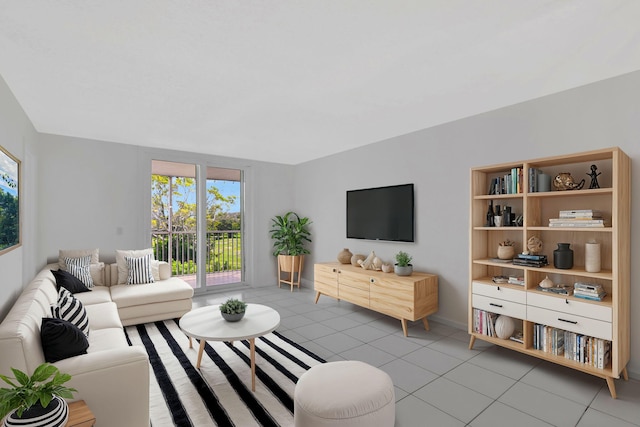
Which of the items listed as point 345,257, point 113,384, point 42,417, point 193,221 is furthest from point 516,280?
point 193,221

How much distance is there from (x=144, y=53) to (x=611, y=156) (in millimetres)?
3673

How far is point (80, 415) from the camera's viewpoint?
1.56m

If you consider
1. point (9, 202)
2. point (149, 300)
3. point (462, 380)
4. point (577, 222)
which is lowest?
point (462, 380)

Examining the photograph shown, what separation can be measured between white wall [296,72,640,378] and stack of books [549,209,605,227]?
1.20 ft

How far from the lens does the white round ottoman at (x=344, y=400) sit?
1682mm

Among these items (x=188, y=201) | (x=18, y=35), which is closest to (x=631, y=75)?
(x=18, y=35)

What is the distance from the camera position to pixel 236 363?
2879mm

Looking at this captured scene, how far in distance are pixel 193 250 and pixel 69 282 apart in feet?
8.25

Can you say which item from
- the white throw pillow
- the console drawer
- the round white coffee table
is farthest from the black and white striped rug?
the console drawer

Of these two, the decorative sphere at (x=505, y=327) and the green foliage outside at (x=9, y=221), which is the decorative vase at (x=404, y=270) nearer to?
the decorative sphere at (x=505, y=327)

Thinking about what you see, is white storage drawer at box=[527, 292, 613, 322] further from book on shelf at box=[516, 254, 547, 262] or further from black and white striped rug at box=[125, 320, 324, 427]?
black and white striped rug at box=[125, 320, 324, 427]

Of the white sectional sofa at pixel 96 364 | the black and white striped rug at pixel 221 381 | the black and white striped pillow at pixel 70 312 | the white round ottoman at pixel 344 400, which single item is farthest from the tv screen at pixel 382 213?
the black and white striped pillow at pixel 70 312

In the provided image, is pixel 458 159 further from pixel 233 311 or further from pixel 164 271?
pixel 164 271

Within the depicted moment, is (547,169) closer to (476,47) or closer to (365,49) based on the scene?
(476,47)
